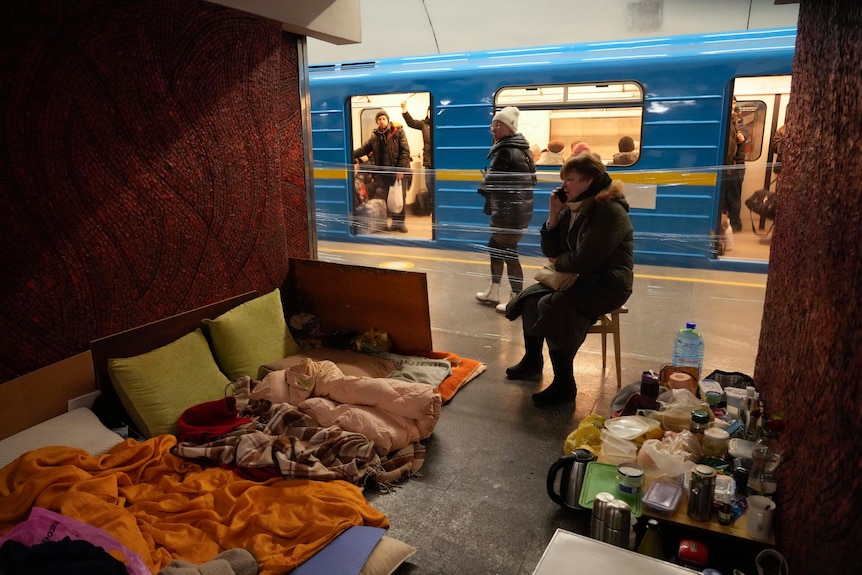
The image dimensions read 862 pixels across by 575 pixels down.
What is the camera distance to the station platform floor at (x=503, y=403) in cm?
259

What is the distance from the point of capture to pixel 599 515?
7.52 feet

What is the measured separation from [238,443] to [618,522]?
1778 mm

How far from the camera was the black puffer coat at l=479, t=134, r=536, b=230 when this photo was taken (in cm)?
525

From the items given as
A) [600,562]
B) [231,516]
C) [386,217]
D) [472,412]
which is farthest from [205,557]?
[386,217]

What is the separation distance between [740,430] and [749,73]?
4049mm

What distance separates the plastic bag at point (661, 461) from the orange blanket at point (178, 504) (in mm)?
1152

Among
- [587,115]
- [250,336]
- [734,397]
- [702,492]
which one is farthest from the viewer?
[587,115]

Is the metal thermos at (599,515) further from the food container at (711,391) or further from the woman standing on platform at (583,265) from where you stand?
the woman standing on platform at (583,265)

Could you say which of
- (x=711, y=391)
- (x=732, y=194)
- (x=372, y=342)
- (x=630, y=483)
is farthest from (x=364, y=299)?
(x=732, y=194)

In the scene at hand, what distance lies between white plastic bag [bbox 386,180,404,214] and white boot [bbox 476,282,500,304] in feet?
3.98

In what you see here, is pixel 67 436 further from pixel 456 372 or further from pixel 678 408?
pixel 678 408

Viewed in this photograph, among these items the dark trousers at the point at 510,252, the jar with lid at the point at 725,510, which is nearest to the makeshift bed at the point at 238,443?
the jar with lid at the point at 725,510

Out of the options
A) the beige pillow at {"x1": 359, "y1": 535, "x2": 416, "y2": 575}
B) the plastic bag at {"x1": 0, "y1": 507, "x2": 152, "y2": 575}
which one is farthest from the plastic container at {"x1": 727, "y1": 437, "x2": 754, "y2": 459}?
the plastic bag at {"x1": 0, "y1": 507, "x2": 152, "y2": 575}

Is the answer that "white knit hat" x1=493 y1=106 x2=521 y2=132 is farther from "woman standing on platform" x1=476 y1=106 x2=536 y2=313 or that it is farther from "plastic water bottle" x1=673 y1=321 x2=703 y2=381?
"plastic water bottle" x1=673 y1=321 x2=703 y2=381
